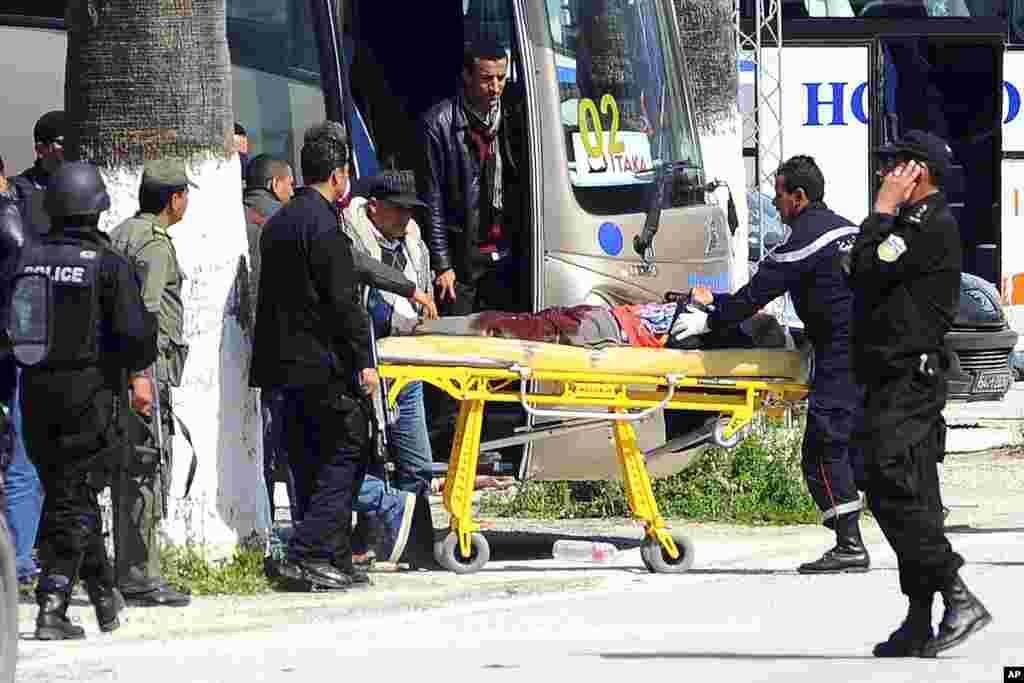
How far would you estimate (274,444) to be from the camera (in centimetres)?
1130

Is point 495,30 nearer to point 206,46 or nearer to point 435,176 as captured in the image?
point 435,176

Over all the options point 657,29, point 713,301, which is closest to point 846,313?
point 713,301

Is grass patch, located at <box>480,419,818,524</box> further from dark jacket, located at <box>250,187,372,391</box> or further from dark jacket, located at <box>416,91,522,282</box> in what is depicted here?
dark jacket, located at <box>250,187,372,391</box>

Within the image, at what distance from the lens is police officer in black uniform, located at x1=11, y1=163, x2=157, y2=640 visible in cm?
862

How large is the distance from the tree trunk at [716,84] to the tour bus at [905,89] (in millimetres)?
10009

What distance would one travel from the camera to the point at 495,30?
11781 millimetres

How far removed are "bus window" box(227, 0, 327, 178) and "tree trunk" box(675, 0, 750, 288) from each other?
3267mm

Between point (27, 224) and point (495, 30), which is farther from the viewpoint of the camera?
point (495, 30)

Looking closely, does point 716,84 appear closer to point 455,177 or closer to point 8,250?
point 455,177

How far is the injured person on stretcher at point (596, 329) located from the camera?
1055 cm

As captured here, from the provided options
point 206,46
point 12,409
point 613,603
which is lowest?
point 613,603

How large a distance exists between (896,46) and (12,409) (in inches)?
685

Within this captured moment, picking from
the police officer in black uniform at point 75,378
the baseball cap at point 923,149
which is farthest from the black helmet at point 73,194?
the baseball cap at point 923,149

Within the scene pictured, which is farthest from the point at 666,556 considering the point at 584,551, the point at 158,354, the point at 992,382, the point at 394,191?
the point at 992,382
